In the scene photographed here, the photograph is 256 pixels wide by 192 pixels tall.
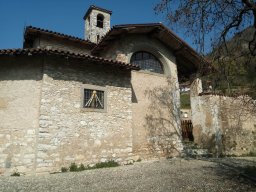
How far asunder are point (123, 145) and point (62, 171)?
8.51 feet

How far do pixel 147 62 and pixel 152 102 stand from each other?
6.94ft

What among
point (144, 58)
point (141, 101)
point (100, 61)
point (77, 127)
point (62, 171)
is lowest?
point (62, 171)

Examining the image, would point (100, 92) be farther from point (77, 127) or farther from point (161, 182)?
point (161, 182)

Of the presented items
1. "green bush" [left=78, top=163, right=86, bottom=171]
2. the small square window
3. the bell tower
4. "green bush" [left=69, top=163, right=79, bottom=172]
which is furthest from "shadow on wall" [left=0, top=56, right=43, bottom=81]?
the bell tower

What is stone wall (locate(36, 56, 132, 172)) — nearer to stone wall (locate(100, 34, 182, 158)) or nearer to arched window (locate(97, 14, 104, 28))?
stone wall (locate(100, 34, 182, 158))

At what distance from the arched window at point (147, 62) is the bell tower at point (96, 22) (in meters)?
7.32

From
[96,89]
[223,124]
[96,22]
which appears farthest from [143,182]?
[96,22]

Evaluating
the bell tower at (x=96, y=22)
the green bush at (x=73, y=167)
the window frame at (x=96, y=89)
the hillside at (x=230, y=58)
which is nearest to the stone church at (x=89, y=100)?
the window frame at (x=96, y=89)

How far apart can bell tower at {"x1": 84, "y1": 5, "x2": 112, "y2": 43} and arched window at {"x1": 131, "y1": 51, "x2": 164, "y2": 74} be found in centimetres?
→ 732

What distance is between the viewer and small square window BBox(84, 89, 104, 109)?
904cm

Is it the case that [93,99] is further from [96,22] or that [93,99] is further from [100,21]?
[100,21]

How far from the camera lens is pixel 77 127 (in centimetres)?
848

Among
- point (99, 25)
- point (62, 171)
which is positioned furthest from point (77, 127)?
point (99, 25)

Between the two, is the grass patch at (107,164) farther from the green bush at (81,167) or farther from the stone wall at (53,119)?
the green bush at (81,167)
